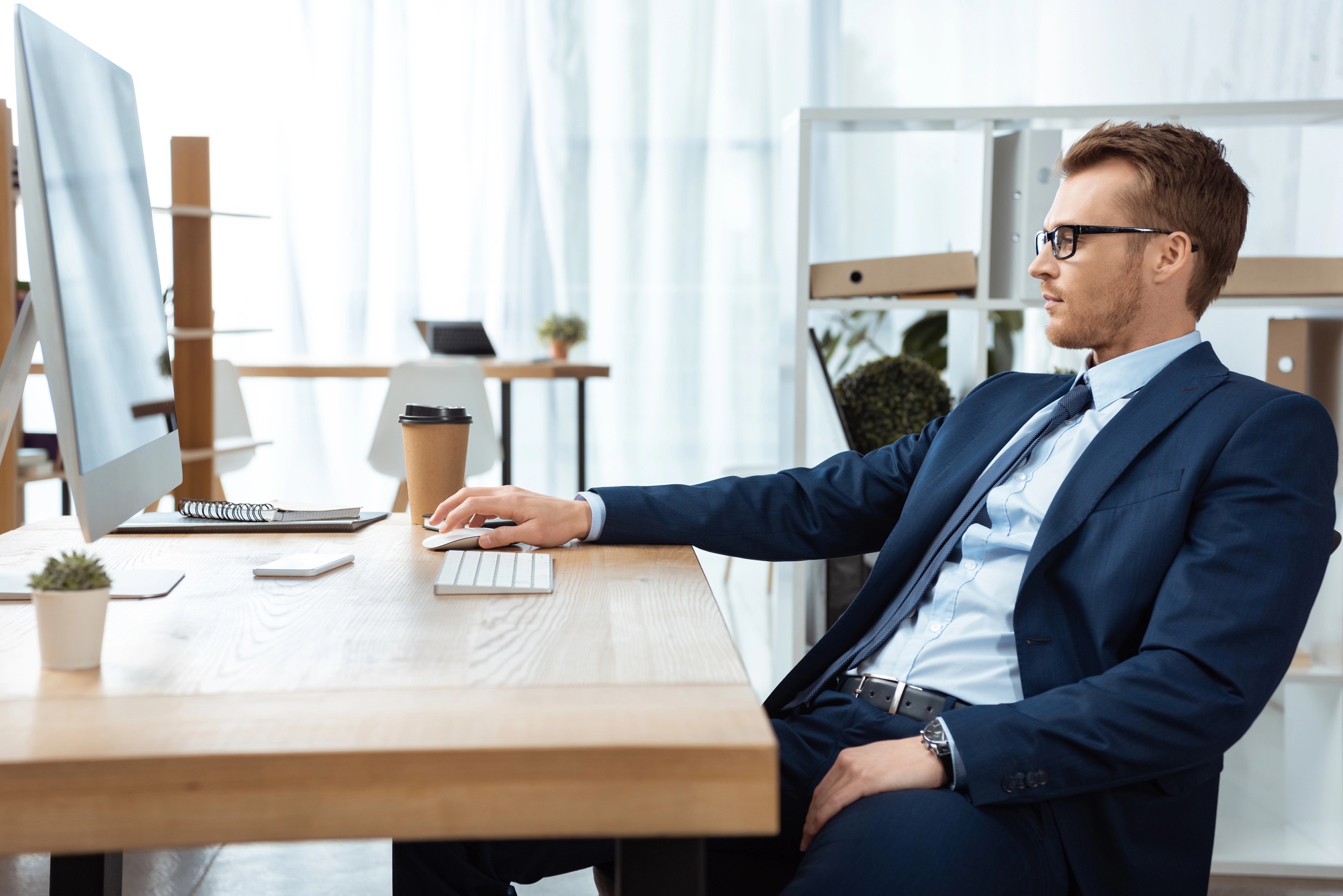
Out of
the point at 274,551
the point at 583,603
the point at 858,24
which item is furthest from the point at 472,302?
the point at 583,603

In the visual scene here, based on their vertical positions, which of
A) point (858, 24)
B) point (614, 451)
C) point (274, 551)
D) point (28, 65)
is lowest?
point (614, 451)

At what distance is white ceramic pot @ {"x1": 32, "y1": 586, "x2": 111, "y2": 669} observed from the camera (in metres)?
0.76

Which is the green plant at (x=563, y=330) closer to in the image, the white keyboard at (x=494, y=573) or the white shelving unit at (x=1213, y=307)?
the white shelving unit at (x=1213, y=307)

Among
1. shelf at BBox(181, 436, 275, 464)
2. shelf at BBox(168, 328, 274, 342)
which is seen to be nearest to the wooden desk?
shelf at BBox(181, 436, 275, 464)

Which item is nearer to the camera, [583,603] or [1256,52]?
[583,603]

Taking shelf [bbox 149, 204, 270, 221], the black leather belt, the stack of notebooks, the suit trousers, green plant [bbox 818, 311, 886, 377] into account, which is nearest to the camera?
the suit trousers

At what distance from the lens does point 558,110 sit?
4637 mm

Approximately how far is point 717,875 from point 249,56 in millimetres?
4401

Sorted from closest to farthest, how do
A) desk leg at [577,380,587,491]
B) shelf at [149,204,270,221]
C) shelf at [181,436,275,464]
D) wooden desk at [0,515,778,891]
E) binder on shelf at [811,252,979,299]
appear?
wooden desk at [0,515,778,891] → binder on shelf at [811,252,979,299] → shelf at [149,204,270,221] → shelf at [181,436,275,464] → desk leg at [577,380,587,491]

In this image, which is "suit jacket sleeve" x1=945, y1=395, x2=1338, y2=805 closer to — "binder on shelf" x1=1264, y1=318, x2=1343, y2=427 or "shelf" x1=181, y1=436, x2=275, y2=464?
"binder on shelf" x1=1264, y1=318, x2=1343, y2=427

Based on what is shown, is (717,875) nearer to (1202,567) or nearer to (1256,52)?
(1202,567)

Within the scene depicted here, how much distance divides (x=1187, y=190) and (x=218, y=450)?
9.16 feet

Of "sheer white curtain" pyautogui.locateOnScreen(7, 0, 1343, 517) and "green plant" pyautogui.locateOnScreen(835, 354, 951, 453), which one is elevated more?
"sheer white curtain" pyautogui.locateOnScreen(7, 0, 1343, 517)

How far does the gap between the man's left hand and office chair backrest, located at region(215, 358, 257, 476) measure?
3.30m
